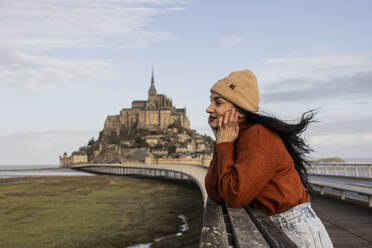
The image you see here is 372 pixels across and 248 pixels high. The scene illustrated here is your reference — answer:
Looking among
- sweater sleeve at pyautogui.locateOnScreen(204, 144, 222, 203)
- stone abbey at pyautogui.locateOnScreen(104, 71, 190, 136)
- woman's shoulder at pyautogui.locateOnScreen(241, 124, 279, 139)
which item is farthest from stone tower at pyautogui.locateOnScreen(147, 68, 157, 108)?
woman's shoulder at pyautogui.locateOnScreen(241, 124, 279, 139)

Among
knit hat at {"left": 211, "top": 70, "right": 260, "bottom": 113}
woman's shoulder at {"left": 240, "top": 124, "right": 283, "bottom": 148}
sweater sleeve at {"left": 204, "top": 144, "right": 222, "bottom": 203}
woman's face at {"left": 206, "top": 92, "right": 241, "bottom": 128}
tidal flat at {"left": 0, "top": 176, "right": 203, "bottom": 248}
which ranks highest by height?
knit hat at {"left": 211, "top": 70, "right": 260, "bottom": 113}

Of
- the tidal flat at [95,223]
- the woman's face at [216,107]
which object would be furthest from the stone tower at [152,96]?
the woman's face at [216,107]

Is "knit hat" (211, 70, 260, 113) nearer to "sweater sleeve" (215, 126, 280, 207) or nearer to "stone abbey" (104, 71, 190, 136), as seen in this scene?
"sweater sleeve" (215, 126, 280, 207)

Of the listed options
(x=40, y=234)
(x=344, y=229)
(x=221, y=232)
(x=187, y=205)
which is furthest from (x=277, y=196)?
(x=187, y=205)

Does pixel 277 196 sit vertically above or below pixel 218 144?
below

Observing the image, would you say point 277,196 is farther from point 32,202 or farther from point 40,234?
point 32,202

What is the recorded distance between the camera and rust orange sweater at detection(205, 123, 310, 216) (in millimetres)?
1754

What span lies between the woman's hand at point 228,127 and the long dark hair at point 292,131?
71 millimetres

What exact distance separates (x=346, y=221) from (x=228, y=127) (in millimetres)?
5923

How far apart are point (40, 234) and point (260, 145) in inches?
428

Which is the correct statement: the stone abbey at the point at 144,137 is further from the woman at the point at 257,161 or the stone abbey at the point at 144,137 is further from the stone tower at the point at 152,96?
the woman at the point at 257,161

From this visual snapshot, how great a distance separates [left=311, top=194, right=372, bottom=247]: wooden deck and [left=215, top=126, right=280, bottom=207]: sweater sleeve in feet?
7.64

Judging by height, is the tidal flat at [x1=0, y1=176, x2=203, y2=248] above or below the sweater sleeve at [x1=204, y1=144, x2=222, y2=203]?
below

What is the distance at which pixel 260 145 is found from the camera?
1.79 m
